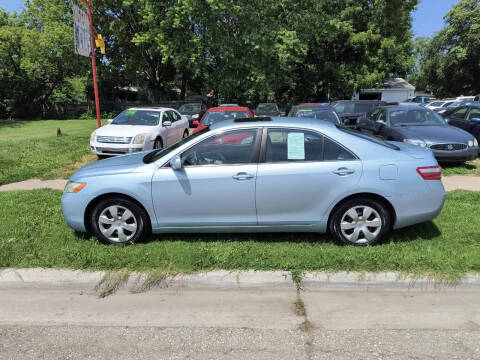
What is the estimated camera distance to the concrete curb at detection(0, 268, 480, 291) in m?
3.68

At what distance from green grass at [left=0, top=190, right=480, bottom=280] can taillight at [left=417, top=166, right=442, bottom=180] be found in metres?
0.80

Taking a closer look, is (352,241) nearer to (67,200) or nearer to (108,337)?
(108,337)

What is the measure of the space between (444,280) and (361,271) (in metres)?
0.81

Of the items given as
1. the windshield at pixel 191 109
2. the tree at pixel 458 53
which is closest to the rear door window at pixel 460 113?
the windshield at pixel 191 109

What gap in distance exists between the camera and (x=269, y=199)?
418cm

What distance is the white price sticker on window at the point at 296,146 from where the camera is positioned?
14.0 feet

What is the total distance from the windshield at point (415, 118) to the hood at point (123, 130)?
22.6ft

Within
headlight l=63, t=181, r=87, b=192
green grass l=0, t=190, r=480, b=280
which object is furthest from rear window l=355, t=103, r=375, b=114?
headlight l=63, t=181, r=87, b=192

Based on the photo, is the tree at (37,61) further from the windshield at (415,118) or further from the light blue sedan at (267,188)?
the light blue sedan at (267,188)

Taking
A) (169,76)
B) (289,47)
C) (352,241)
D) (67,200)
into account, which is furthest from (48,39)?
(352,241)

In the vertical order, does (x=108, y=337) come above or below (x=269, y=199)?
below

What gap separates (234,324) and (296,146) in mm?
2117

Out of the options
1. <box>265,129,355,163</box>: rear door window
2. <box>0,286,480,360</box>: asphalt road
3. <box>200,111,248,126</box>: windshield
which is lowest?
<box>0,286,480,360</box>: asphalt road

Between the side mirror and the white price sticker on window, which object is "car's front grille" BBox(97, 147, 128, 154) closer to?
the side mirror
